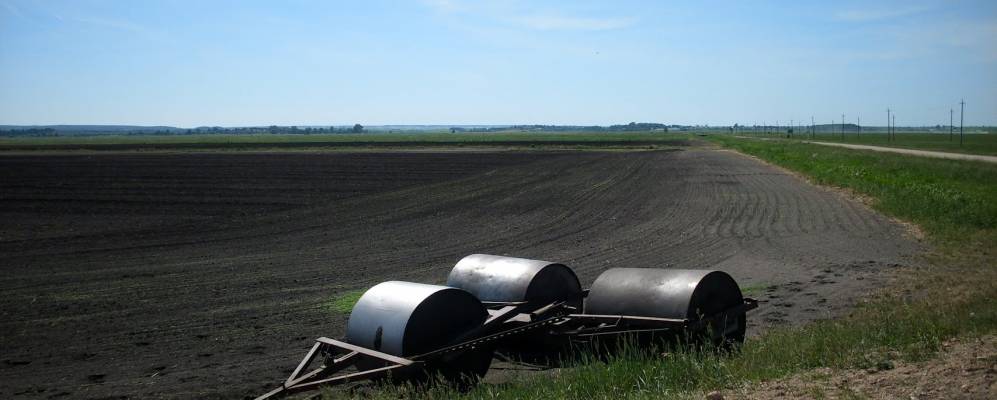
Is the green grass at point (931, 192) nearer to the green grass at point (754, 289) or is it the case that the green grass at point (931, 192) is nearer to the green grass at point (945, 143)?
the green grass at point (754, 289)

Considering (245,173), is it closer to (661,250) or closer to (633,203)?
(633,203)

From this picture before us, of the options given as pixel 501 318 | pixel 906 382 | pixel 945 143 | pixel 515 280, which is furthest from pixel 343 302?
pixel 945 143

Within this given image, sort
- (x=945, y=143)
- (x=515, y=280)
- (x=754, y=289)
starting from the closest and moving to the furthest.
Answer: (x=515, y=280) < (x=754, y=289) < (x=945, y=143)

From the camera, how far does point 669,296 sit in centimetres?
764

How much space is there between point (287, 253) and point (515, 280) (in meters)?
9.06

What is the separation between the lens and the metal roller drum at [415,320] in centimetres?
690

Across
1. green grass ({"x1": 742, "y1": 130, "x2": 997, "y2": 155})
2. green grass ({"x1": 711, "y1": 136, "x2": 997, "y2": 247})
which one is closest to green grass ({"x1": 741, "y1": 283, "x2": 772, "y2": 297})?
green grass ({"x1": 711, "y1": 136, "x2": 997, "y2": 247})

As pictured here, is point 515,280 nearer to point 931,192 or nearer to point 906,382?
point 906,382

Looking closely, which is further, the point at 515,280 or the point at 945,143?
the point at 945,143

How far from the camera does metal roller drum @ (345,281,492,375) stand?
22.6 feet

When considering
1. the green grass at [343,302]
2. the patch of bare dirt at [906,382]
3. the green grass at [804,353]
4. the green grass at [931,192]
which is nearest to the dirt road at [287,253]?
the green grass at [343,302]

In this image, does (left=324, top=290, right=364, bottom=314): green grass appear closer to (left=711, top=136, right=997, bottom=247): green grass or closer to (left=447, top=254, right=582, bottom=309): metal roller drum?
(left=447, top=254, right=582, bottom=309): metal roller drum

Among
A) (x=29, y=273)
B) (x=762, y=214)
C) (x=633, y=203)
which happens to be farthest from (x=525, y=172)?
(x=29, y=273)

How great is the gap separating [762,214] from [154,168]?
39.9m
